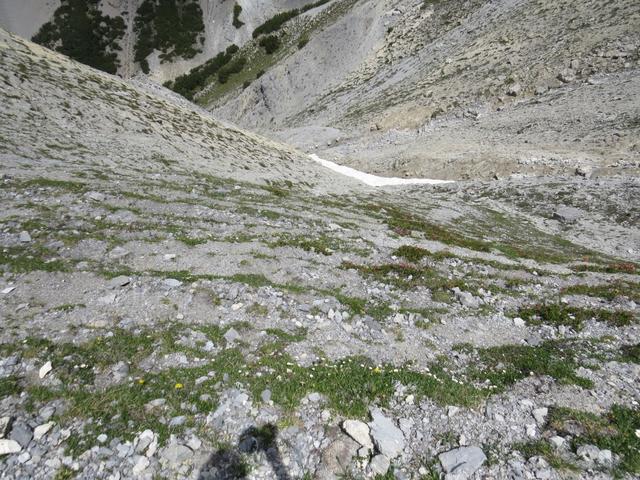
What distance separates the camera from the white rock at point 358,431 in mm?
6875

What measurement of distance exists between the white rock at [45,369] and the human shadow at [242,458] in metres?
4.22

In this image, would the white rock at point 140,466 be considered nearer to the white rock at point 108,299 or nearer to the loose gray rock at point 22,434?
the loose gray rock at point 22,434

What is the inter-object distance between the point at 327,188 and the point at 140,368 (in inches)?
1047

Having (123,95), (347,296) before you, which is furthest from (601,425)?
(123,95)

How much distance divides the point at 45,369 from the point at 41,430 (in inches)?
67.0

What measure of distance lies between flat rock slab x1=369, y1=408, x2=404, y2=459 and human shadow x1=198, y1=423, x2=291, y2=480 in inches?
72.6

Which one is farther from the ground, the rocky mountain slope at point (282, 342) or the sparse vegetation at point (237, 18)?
the sparse vegetation at point (237, 18)

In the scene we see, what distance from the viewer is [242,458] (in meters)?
6.39

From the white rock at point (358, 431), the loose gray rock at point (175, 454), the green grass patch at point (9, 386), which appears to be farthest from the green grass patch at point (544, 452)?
the green grass patch at point (9, 386)

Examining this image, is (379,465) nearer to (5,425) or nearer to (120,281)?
(5,425)

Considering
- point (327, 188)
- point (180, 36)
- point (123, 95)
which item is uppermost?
point (180, 36)

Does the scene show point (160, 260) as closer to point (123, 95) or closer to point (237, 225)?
point (237, 225)

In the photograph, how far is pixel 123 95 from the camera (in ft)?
112

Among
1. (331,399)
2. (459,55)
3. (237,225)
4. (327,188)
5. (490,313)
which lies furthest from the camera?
(459,55)
